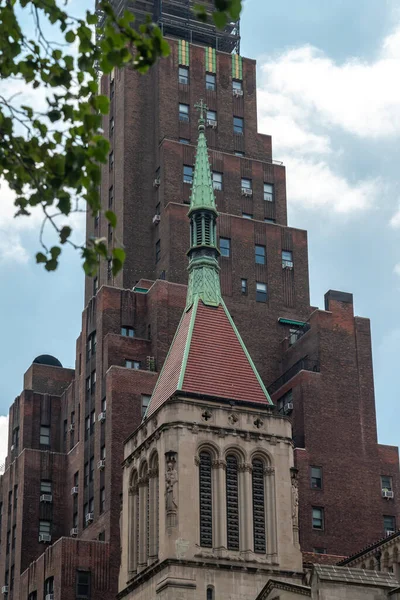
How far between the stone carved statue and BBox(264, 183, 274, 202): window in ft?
136

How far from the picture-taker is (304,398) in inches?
3349

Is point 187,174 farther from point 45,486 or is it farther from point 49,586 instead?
point 49,586

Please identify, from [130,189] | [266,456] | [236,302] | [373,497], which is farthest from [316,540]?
[130,189]

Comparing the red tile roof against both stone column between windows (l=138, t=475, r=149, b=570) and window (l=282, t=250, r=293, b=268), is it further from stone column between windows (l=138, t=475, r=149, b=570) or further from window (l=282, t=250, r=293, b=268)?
window (l=282, t=250, r=293, b=268)

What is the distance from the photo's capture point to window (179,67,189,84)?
106 metres

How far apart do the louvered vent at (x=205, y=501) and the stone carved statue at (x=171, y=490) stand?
1717 millimetres

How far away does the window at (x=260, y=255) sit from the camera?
9694 centimetres

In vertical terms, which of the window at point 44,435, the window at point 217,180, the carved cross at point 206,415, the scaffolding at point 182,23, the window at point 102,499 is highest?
the scaffolding at point 182,23

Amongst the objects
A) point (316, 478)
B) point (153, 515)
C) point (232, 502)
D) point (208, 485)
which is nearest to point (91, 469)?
point (316, 478)

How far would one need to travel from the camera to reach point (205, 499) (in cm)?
6631

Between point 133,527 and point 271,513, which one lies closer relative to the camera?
point 271,513

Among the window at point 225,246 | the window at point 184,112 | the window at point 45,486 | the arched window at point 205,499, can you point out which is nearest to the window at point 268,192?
the window at point 225,246

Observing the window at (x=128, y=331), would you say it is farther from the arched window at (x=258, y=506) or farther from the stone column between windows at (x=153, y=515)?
the arched window at (x=258, y=506)

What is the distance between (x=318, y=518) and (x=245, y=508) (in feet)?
55.2
